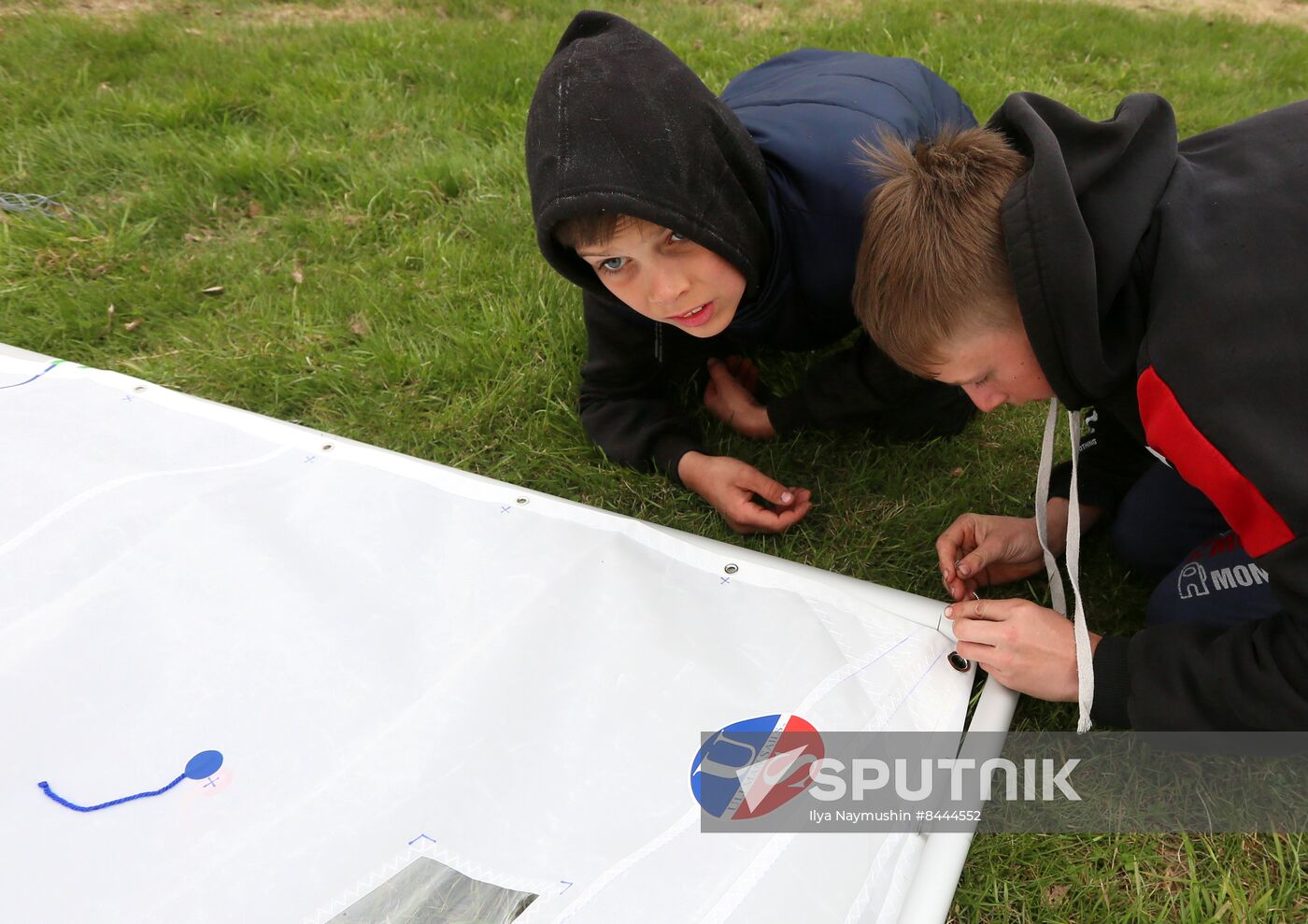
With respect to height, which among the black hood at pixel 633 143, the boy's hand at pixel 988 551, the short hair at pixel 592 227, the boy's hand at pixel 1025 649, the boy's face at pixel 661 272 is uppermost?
the black hood at pixel 633 143

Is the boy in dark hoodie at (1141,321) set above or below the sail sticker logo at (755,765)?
A: above

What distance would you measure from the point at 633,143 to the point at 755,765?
84 cm

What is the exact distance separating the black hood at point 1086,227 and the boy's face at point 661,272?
511mm

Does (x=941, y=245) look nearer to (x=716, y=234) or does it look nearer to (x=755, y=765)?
(x=716, y=234)

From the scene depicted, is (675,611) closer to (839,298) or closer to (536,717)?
(536,717)

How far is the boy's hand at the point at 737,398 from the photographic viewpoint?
1.84m

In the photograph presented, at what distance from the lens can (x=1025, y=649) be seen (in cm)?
118

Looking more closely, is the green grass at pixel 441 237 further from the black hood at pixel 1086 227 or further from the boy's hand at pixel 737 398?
the black hood at pixel 1086 227

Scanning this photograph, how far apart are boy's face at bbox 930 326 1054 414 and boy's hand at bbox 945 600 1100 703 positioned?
11.3 inches

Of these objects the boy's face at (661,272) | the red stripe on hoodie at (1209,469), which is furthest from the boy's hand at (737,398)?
the red stripe on hoodie at (1209,469)

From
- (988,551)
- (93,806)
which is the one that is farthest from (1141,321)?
(93,806)

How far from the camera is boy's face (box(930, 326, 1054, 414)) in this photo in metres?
1.06

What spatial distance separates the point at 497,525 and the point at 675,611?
0.34 metres

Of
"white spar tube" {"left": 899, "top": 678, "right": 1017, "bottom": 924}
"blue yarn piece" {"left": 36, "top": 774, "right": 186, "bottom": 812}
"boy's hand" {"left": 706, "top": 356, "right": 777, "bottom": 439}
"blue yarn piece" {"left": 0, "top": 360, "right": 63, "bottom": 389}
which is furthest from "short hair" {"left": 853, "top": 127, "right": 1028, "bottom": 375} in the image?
"blue yarn piece" {"left": 0, "top": 360, "right": 63, "bottom": 389}
